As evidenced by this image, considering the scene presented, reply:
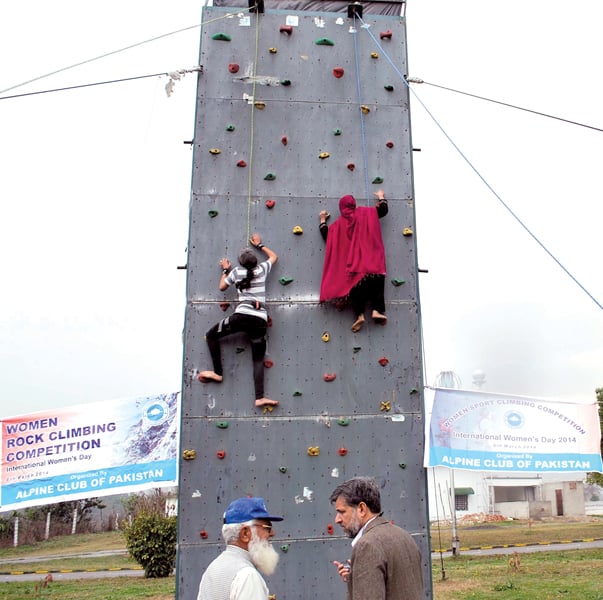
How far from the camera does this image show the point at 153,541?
1444 centimetres

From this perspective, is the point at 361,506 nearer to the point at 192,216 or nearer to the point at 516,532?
the point at 192,216

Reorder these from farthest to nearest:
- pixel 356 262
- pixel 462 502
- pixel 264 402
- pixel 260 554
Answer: pixel 462 502 < pixel 356 262 < pixel 264 402 < pixel 260 554

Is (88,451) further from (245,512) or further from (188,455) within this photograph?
(245,512)

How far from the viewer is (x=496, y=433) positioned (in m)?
6.40

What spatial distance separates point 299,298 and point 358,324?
61cm

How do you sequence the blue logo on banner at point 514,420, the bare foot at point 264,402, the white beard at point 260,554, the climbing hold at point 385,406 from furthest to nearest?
the blue logo on banner at point 514,420 → the climbing hold at point 385,406 → the bare foot at point 264,402 → the white beard at point 260,554

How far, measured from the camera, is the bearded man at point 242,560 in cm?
275

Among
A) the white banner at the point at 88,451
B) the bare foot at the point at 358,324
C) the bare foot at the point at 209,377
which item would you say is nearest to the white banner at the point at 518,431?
the bare foot at the point at 358,324

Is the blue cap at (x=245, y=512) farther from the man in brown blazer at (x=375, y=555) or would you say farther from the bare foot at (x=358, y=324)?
the bare foot at (x=358, y=324)

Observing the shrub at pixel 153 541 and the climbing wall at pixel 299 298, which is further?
the shrub at pixel 153 541

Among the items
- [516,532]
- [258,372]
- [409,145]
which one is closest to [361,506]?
[258,372]

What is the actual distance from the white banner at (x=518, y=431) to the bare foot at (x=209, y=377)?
1.98 metres

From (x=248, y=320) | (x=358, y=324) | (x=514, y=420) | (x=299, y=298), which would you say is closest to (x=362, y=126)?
(x=299, y=298)

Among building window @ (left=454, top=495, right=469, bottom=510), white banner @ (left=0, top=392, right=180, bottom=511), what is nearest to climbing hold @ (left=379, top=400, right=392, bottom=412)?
white banner @ (left=0, top=392, right=180, bottom=511)
